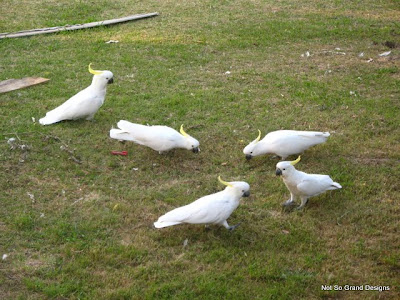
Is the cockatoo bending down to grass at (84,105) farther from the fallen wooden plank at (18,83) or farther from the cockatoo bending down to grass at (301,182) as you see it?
the cockatoo bending down to grass at (301,182)

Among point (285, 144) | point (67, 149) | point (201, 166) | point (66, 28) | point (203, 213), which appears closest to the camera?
point (203, 213)

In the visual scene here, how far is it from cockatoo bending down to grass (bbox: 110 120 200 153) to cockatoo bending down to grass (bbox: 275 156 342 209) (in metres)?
1.00

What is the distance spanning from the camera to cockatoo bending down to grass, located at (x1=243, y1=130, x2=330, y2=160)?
4512 mm

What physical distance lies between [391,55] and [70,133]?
453 centimetres

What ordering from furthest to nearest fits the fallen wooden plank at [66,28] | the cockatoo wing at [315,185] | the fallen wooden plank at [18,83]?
the fallen wooden plank at [66,28]
the fallen wooden plank at [18,83]
the cockatoo wing at [315,185]

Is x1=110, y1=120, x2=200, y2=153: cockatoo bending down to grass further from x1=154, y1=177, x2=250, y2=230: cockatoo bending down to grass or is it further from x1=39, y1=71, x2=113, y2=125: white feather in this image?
x1=154, y1=177, x2=250, y2=230: cockatoo bending down to grass

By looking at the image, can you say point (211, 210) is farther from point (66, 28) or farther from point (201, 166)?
point (66, 28)

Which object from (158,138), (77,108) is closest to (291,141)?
(158,138)

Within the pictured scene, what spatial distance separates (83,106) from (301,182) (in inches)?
94.2

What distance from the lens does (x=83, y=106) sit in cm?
520

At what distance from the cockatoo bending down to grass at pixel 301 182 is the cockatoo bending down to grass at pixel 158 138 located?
3.28 ft

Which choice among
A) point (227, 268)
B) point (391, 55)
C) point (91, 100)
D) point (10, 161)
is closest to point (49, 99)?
point (91, 100)

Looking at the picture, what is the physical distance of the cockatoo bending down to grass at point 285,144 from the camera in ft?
14.8

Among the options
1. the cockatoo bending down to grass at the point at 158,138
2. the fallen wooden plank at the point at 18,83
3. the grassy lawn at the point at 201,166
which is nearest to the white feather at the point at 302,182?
the grassy lawn at the point at 201,166
